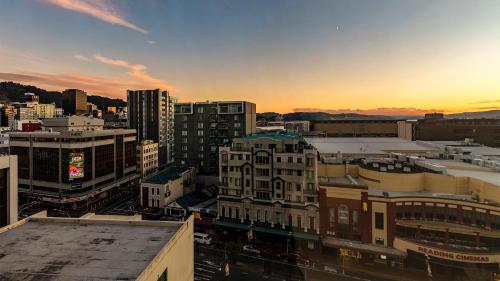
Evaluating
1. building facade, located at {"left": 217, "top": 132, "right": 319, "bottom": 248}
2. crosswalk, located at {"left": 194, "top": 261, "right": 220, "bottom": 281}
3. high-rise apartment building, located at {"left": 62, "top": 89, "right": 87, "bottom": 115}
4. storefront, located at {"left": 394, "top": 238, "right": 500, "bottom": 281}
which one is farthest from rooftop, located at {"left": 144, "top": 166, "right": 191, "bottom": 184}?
high-rise apartment building, located at {"left": 62, "top": 89, "right": 87, "bottom": 115}

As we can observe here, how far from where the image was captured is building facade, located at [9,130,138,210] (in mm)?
37812

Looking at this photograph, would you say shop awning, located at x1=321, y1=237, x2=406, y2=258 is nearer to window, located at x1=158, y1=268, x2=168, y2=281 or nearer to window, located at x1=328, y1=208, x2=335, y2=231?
window, located at x1=328, y1=208, x2=335, y2=231

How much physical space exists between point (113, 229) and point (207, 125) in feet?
116

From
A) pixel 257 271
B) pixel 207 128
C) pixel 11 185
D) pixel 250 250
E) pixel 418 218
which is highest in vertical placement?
pixel 207 128

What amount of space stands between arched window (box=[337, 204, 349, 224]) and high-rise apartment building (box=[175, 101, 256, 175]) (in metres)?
21.9

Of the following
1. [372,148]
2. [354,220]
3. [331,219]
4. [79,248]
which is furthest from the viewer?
[372,148]

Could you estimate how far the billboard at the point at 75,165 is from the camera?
37781 mm

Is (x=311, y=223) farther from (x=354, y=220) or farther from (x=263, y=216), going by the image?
(x=263, y=216)

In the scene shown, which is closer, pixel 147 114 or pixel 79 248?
pixel 79 248

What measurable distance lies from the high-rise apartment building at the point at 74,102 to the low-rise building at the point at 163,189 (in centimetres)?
9915

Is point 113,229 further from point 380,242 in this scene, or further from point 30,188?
point 30,188

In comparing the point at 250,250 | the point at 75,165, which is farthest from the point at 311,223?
the point at 75,165

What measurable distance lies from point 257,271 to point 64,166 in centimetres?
3108

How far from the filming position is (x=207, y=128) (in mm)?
44312
